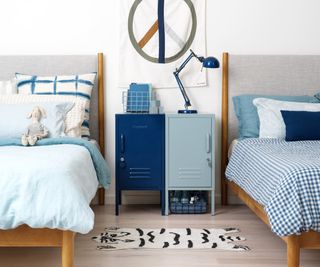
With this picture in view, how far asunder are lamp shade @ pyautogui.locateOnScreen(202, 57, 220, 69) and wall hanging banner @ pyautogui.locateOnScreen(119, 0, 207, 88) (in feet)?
0.98

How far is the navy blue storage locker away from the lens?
3.95 m

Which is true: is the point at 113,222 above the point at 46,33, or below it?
below

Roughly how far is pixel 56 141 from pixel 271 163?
4.34 ft

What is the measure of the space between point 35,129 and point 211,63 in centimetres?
141

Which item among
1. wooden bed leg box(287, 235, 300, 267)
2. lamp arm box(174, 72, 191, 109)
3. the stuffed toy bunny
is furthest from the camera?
lamp arm box(174, 72, 191, 109)

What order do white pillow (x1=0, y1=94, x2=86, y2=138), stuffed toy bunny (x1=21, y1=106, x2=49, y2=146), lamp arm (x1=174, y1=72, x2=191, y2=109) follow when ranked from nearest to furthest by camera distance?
1. stuffed toy bunny (x1=21, y1=106, x2=49, y2=146)
2. white pillow (x1=0, y1=94, x2=86, y2=138)
3. lamp arm (x1=174, y1=72, x2=191, y2=109)

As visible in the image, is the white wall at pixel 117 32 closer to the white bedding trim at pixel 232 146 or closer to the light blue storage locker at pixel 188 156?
the white bedding trim at pixel 232 146

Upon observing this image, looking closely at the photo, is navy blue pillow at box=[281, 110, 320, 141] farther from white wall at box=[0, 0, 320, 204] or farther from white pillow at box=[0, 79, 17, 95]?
white pillow at box=[0, 79, 17, 95]

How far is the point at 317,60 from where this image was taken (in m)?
4.27

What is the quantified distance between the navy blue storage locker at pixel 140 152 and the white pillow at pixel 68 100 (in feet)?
0.96

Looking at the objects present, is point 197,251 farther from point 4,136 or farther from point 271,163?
point 4,136

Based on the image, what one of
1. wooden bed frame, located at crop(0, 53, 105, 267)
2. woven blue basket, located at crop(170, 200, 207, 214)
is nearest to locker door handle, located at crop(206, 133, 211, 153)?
woven blue basket, located at crop(170, 200, 207, 214)

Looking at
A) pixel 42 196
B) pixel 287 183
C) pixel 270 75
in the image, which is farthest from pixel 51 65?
pixel 287 183

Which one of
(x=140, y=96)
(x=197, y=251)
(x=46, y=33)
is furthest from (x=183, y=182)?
(x=46, y=33)
